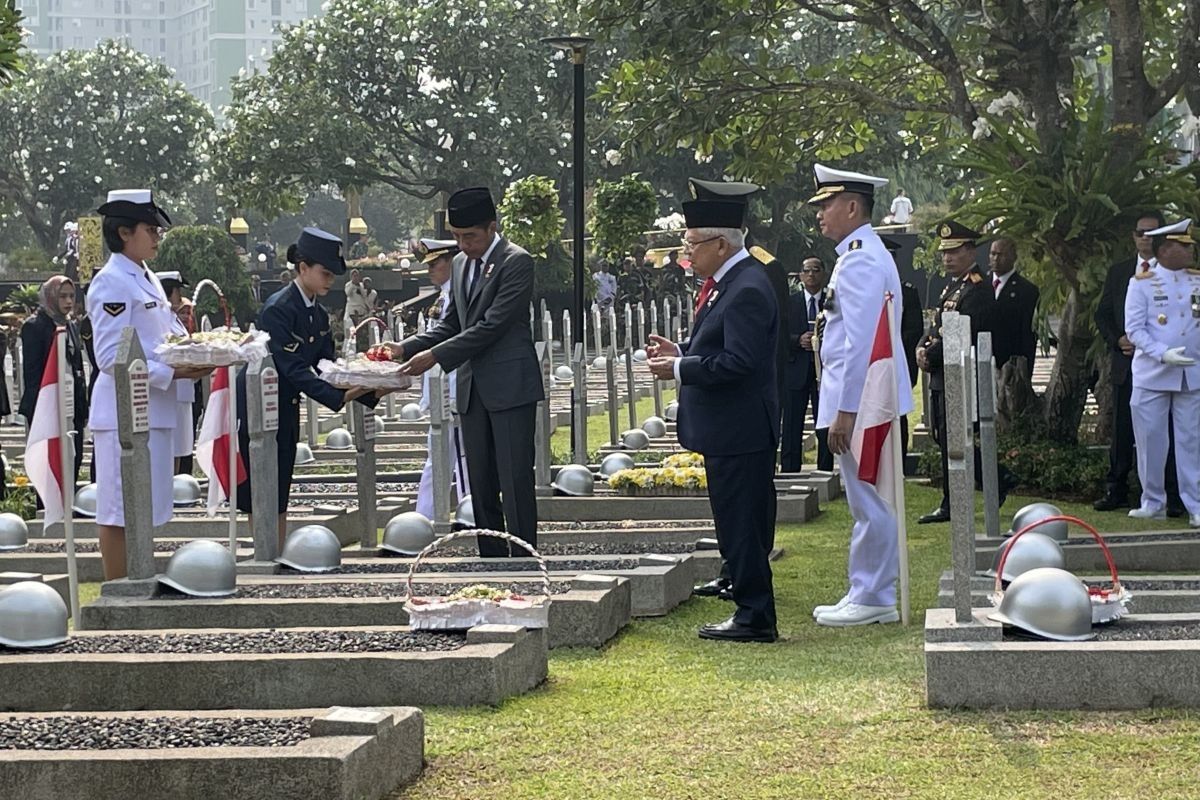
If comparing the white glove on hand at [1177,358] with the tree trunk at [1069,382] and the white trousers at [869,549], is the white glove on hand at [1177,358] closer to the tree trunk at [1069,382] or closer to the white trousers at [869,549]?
the tree trunk at [1069,382]

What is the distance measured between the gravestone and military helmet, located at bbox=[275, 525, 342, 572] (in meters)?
0.23

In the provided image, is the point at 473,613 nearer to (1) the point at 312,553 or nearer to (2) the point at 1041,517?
(1) the point at 312,553

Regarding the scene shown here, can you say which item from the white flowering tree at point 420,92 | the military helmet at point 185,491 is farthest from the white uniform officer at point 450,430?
the white flowering tree at point 420,92

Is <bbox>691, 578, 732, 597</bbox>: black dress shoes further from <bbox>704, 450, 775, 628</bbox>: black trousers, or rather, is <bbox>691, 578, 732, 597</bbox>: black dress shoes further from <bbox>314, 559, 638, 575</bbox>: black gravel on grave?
<bbox>704, 450, 775, 628</bbox>: black trousers

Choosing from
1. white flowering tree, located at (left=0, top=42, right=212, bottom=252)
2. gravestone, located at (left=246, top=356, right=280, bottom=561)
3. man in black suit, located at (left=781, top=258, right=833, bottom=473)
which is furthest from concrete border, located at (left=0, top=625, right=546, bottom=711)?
white flowering tree, located at (left=0, top=42, right=212, bottom=252)

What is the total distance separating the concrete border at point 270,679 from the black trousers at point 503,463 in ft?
8.49

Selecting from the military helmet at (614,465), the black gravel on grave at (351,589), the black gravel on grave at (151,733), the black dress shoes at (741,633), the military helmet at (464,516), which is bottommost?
the black dress shoes at (741,633)

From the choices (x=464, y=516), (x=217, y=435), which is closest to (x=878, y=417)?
(x=464, y=516)

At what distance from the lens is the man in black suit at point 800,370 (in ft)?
59.4

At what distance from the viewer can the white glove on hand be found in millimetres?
14086

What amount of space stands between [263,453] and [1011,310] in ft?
19.8

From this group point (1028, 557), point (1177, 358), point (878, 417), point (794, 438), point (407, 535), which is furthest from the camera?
point (794, 438)

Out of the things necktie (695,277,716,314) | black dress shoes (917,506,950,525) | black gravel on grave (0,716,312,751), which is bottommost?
black gravel on grave (0,716,312,751)

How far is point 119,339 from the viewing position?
1041cm
